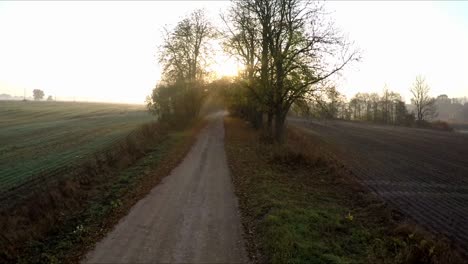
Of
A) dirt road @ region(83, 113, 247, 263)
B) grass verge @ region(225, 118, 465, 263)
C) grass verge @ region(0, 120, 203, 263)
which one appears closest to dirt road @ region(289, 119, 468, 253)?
grass verge @ region(225, 118, 465, 263)

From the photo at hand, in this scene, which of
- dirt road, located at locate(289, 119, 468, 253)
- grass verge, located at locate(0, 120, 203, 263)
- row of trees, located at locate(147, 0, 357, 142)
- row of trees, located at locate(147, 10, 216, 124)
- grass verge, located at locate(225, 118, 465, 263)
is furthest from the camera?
row of trees, located at locate(147, 10, 216, 124)

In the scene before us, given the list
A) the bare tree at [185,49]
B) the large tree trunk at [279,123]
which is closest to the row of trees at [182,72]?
the bare tree at [185,49]

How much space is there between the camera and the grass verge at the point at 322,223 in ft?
30.6

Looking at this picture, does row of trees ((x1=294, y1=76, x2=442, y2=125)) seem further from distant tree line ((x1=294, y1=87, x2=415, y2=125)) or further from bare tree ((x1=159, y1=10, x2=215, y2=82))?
bare tree ((x1=159, y1=10, x2=215, y2=82))

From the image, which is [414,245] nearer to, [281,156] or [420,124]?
[281,156]

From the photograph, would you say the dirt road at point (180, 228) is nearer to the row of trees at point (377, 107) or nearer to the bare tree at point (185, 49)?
the row of trees at point (377, 107)

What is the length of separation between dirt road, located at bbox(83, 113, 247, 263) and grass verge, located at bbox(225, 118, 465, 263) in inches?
26.1

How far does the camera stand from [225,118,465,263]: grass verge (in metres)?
9.34

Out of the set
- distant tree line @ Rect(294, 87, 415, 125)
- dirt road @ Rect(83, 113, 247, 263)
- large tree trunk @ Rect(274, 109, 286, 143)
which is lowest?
dirt road @ Rect(83, 113, 247, 263)

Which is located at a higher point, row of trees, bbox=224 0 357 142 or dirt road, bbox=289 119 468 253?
row of trees, bbox=224 0 357 142

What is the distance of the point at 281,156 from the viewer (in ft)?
73.0

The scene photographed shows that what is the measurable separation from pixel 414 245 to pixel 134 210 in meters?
9.76

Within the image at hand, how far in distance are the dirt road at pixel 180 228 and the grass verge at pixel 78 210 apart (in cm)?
71

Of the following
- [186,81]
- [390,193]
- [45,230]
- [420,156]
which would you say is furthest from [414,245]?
[186,81]
